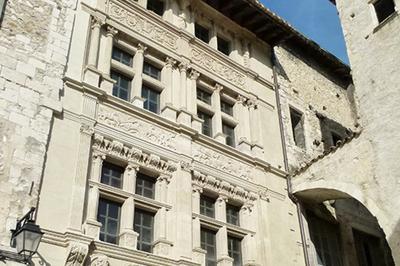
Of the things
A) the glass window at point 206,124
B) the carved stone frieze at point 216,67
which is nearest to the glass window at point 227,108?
the carved stone frieze at point 216,67

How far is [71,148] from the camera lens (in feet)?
29.8

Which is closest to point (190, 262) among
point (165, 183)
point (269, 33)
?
point (165, 183)

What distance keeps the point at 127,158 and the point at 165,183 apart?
1046 mm

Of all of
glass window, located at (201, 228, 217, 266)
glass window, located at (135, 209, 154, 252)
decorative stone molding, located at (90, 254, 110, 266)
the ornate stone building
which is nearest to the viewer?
decorative stone molding, located at (90, 254, 110, 266)

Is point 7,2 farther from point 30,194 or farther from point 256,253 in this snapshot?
point 256,253

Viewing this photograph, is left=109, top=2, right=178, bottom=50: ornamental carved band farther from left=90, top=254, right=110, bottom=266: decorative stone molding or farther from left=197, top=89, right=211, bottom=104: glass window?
left=90, top=254, right=110, bottom=266: decorative stone molding

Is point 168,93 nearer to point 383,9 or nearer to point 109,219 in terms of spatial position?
point 109,219

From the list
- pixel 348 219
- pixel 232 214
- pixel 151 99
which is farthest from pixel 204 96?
pixel 348 219

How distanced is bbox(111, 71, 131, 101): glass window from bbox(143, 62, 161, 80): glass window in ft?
2.25

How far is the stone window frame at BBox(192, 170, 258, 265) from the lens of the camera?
1058 cm

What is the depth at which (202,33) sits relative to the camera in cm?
1402

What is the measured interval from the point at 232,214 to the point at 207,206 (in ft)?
2.61

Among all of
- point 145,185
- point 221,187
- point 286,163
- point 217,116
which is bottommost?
point 145,185

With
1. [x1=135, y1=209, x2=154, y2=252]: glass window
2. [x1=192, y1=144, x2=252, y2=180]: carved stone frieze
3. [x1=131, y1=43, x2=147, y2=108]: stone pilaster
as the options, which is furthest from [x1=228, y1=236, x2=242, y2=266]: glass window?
[x1=131, y1=43, x2=147, y2=108]: stone pilaster
